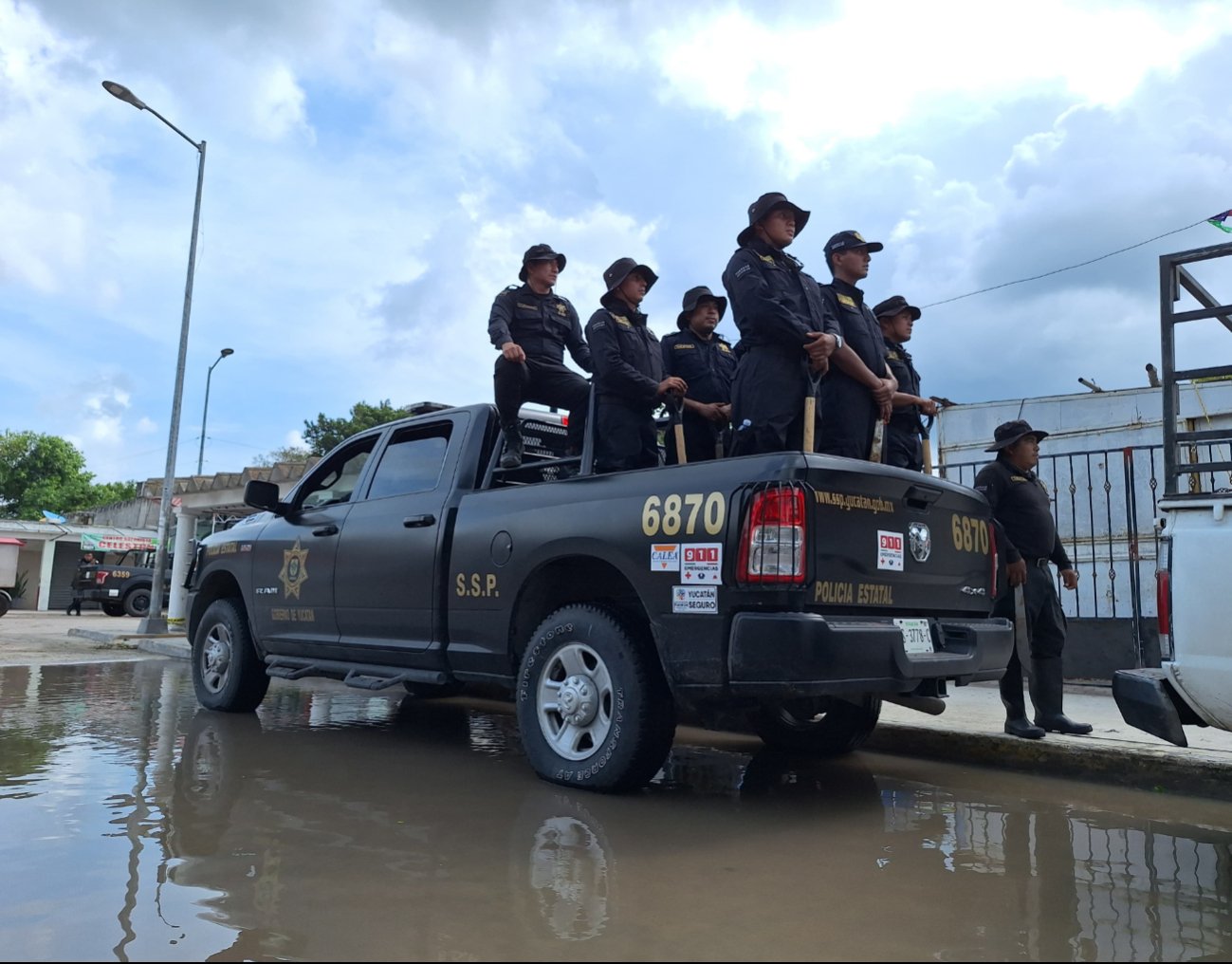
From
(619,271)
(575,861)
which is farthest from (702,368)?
(575,861)

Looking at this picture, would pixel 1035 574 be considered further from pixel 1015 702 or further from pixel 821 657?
pixel 821 657

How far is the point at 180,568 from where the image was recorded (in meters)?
16.7

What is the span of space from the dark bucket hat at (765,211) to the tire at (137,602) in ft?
71.6

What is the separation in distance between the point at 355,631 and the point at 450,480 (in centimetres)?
107

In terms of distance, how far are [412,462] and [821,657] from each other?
9.47 ft

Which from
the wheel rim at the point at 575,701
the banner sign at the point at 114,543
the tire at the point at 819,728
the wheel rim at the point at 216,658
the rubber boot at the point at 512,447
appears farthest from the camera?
the banner sign at the point at 114,543

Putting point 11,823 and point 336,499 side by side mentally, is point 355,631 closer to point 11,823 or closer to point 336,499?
point 336,499

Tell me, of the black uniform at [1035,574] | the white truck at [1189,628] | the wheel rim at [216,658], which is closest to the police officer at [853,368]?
the black uniform at [1035,574]

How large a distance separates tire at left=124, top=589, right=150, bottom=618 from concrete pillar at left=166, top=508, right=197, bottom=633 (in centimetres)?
609

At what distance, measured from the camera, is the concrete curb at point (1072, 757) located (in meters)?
4.61

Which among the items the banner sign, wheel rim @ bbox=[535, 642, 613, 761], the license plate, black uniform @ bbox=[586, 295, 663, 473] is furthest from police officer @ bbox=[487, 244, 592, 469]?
the banner sign

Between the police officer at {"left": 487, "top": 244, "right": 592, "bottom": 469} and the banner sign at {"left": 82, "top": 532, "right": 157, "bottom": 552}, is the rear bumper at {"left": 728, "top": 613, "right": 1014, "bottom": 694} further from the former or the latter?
the banner sign at {"left": 82, "top": 532, "right": 157, "bottom": 552}

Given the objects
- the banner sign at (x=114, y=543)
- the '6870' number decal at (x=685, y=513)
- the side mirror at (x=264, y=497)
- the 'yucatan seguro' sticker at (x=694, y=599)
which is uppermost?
the banner sign at (x=114, y=543)

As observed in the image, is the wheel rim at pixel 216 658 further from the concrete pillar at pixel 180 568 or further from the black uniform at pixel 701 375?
the concrete pillar at pixel 180 568
